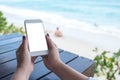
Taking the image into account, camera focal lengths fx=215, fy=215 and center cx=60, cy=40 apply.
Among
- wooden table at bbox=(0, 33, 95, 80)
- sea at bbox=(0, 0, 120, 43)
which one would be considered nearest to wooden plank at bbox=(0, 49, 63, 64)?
wooden table at bbox=(0, 33, 95, 80)

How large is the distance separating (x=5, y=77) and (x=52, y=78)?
0.21m

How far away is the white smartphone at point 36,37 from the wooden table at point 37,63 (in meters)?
0.11

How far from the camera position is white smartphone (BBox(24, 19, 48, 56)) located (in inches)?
37.2

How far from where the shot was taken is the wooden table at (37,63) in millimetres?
977

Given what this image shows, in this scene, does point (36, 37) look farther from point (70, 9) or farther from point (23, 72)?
point (70, 9)

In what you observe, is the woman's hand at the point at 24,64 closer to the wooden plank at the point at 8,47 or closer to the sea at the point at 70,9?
the wooden plank at the point at 8,47

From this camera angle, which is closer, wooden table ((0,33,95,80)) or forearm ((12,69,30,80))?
forearm ((12,69,30,80))

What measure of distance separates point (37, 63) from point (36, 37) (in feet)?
0.60

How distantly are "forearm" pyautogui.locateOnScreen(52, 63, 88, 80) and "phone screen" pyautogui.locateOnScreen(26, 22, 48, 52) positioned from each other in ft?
0.36

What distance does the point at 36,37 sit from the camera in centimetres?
97

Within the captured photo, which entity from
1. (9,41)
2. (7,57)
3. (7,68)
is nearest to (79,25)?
(9,41)

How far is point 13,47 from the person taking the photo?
4.21 feet

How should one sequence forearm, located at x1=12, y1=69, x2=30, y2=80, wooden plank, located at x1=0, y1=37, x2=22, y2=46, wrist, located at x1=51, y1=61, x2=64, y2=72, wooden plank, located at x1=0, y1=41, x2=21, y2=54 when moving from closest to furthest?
forearm, located at x1=12, y1=69, x2=30, y2=80
wrist, located at x1=51, y1=61, x2=64, y2=72
wooden plank, located at x1=0, y1=41, x2=21, y2=54
wooden plank, located at x1=0, y1=37, x2=22, y2=46

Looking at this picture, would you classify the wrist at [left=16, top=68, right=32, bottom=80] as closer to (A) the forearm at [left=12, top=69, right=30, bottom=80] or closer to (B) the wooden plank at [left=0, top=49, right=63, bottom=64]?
(A) the forearm at [left=12, top=69, right=30, bottom=80]
